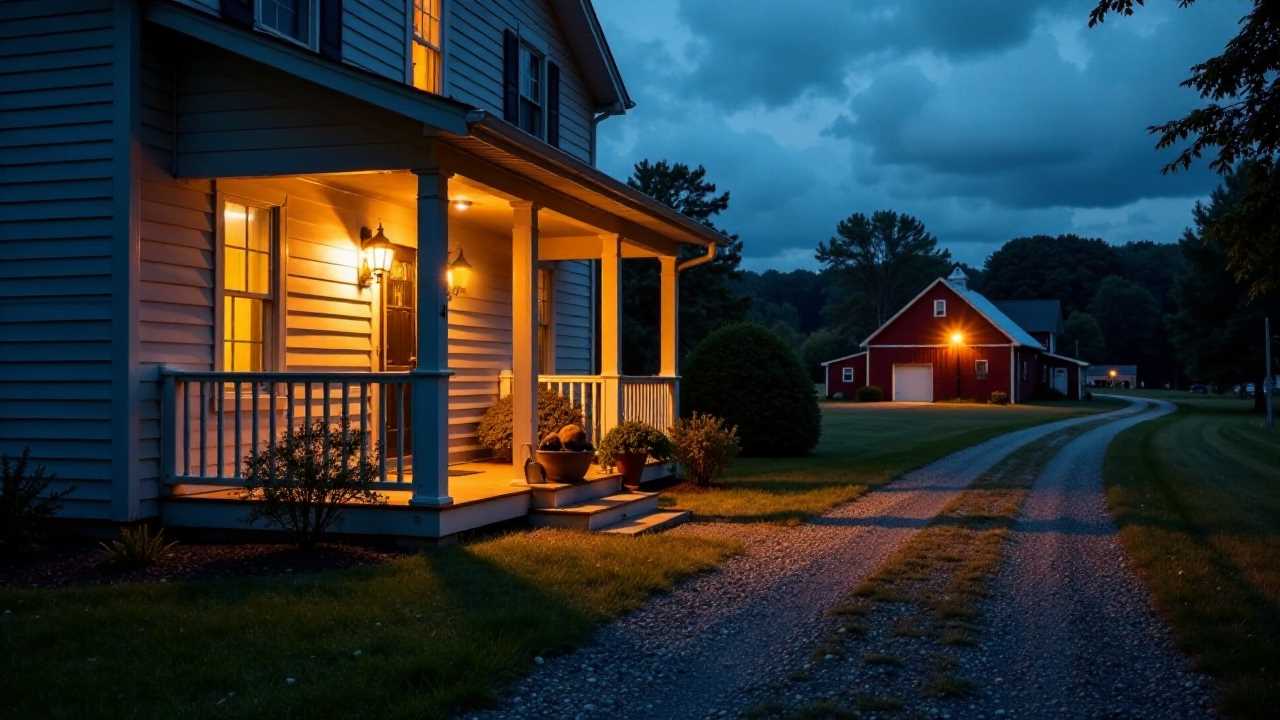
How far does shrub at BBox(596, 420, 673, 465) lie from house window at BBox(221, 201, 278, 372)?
3.56m

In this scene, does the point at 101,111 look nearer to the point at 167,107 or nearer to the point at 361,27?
the point at 167,107

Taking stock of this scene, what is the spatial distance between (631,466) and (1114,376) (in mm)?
92188

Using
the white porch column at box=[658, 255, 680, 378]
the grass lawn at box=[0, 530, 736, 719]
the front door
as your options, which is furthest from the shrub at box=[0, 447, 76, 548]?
the white porch column at box=[658, 255, 680, 378]

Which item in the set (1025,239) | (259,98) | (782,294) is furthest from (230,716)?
(782,294)

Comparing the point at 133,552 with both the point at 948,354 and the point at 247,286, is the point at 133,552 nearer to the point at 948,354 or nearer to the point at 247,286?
the point at 247,286

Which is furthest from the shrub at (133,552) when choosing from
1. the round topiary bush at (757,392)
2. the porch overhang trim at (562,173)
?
the round topiary bush at (757,392)

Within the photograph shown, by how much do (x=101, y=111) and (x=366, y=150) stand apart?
7.07 ft

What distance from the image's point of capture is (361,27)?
421 inches

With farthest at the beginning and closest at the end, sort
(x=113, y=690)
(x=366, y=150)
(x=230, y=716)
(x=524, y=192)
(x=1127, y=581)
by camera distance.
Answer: (x=524, y=192)
(x=366, y=150)
(x=1127, y=581)
(x=113, y=690)
(x=230, y=716)

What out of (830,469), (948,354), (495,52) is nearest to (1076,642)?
(830,469)

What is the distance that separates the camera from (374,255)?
34.0 feet

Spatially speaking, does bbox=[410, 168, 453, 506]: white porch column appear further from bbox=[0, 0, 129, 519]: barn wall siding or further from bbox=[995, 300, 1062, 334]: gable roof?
bbox=[995, 300, 1062, 334]: gable roof

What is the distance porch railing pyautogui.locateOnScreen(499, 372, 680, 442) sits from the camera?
461 inches

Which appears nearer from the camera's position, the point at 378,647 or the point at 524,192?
the point at 378,647
